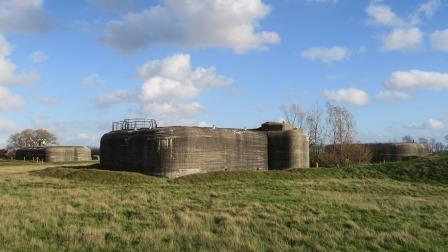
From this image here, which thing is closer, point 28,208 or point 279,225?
point 279,225

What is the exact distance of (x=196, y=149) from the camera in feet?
116

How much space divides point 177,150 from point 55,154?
48.5 meters

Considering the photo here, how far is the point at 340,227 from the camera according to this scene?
499 inches

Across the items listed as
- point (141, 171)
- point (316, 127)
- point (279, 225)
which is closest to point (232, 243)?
point (279, 225)

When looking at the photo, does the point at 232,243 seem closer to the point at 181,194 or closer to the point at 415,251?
the point at 415,251

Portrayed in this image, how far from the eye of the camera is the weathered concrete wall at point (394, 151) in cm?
6388

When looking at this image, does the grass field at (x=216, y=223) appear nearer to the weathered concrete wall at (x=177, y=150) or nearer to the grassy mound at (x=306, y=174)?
the grassy mound at (x=306, y=174)

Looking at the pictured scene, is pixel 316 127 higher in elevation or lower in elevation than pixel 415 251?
→ higher

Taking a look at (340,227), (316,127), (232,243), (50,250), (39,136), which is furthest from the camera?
(39,136)

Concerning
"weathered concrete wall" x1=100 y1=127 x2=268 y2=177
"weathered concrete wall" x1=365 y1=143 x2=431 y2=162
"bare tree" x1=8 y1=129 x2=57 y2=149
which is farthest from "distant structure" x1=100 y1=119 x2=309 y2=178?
"bare tree" x1=8 y1=129 x2=57 y2=149

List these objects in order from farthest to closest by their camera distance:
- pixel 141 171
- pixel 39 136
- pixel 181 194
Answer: pixel 39 136 → pixel 141 171 → pixel 181 194

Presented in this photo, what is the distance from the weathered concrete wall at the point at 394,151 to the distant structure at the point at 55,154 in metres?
46.2

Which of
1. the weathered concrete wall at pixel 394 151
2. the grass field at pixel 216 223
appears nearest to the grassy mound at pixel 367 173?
the grass field at pixel 216 223

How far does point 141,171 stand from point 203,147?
4.73m
